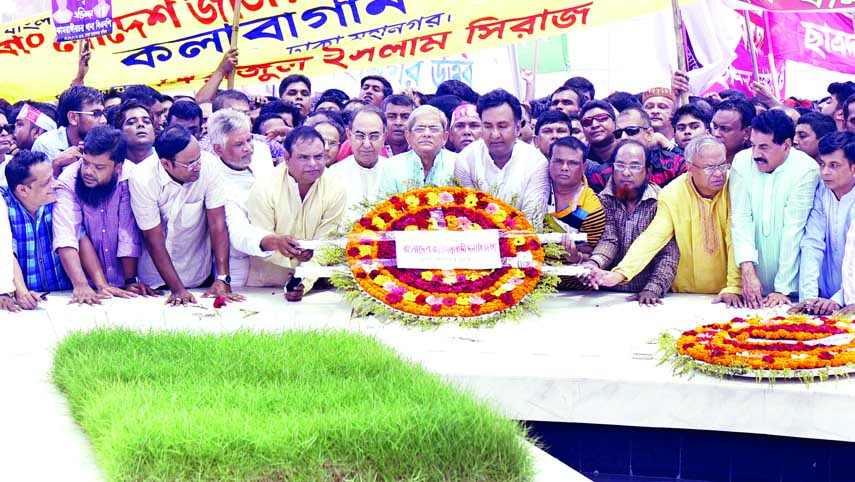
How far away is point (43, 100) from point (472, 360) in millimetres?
5902

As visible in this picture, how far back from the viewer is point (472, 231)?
26.6ft

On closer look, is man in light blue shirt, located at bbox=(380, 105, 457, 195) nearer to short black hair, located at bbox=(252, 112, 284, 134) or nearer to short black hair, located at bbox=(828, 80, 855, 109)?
short black hair, located at bbox=(252, 112, 284, 134)

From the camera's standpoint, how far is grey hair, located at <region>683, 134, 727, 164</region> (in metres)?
7.91

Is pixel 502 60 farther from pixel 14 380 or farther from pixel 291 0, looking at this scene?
pixel 14 380

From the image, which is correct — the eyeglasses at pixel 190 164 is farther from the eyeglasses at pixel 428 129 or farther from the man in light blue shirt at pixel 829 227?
the man in light blue shirt at pixel 829 227

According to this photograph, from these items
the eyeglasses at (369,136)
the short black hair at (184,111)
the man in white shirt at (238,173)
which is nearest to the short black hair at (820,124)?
the eyeglasses at (369,136)

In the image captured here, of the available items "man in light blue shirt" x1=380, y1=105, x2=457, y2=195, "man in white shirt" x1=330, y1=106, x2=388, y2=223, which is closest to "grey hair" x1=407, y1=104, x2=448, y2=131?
"man in light blue shirt" x1=380, y1=105, x2=457, y2=195

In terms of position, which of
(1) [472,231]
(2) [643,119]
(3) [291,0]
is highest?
(3) [291,0]

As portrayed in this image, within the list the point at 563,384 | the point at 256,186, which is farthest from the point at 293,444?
the point at 256,186

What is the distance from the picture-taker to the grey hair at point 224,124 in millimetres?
8203

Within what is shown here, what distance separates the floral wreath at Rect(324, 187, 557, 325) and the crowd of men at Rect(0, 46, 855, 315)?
0.17m

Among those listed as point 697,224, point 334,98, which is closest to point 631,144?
point 697,224

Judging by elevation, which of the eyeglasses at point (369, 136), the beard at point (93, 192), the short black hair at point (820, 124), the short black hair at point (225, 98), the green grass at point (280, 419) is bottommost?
the green grass at point (280, 419)

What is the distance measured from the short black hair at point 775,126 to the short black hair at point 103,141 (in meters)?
3.80
